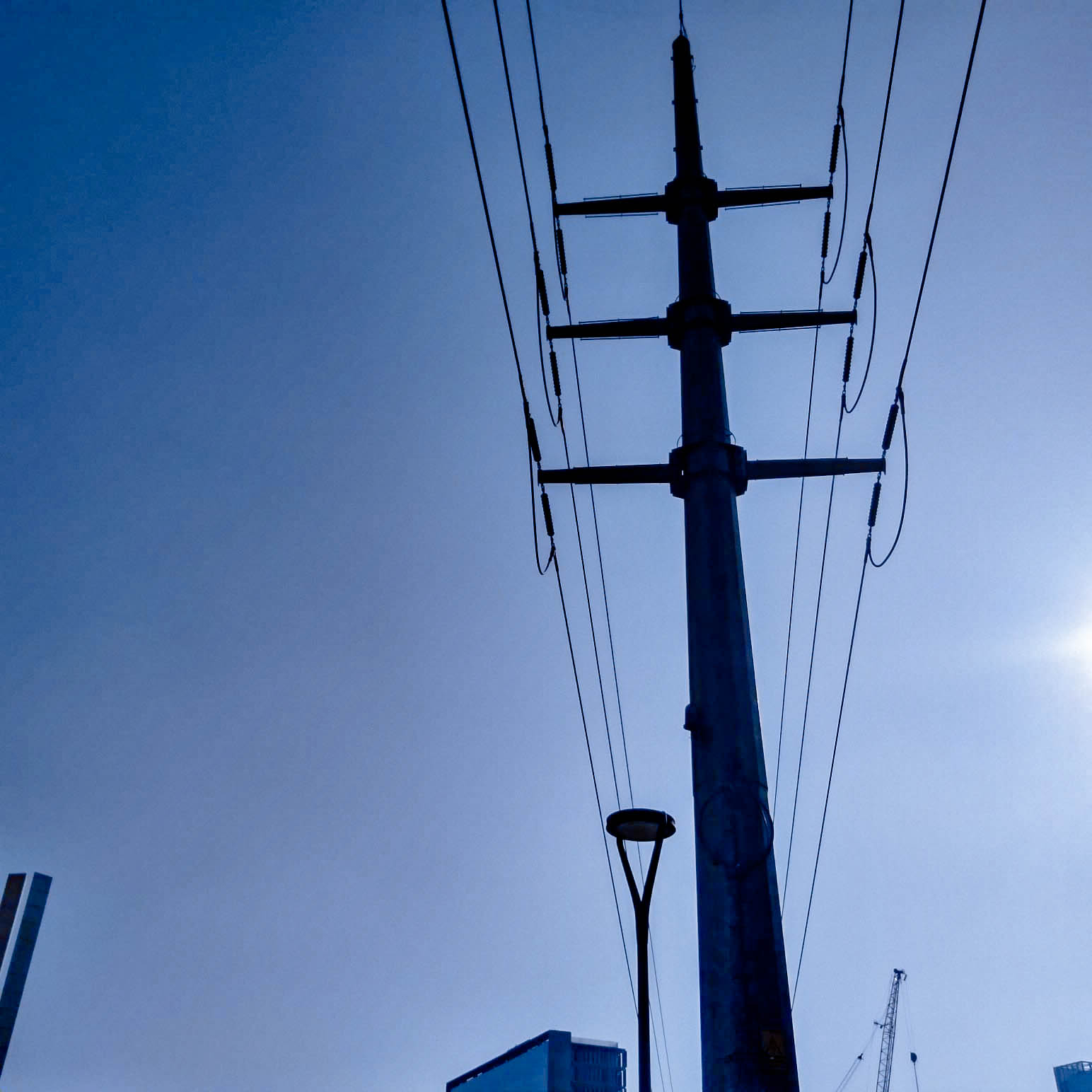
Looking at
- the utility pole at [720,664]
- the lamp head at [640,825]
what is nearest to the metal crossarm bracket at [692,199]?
the utility pole at [720,664]

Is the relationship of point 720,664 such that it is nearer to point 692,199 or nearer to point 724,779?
point 724,779

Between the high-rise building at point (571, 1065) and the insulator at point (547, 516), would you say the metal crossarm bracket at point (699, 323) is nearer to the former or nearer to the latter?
the insulator at point (547, 516)

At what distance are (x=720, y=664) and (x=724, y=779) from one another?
1.34m

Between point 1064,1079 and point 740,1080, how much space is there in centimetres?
18940

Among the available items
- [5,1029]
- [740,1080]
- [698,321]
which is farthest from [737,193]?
[5,1029]

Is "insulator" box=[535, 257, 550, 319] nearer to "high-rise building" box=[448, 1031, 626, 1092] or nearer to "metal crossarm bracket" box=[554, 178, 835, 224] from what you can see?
"metal crossarm bracket" box=[554, 178, 835, 224]

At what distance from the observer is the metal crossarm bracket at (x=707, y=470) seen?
41.9 feet

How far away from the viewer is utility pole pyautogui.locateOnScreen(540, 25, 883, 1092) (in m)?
9.52

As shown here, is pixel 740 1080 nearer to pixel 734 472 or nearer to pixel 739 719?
pixel 739 719

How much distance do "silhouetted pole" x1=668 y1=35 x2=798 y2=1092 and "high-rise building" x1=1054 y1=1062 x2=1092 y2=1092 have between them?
18297 centimetres

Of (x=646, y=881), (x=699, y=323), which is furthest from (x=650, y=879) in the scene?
(x=699, y=323)

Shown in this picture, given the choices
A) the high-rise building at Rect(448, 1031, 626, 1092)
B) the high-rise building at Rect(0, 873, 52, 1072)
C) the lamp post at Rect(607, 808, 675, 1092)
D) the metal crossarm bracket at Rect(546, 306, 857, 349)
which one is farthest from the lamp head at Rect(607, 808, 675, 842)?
the high-rise building at Rect(0, 873, 52, 1072)

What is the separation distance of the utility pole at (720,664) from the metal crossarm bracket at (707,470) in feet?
0.07

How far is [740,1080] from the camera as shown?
9.23m
